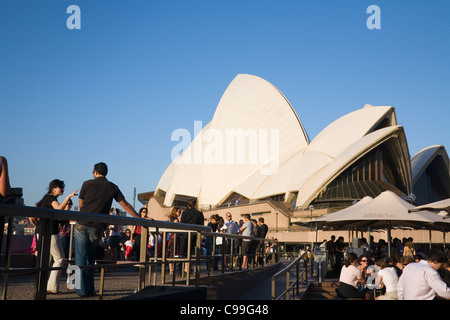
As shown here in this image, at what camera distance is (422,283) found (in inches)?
197

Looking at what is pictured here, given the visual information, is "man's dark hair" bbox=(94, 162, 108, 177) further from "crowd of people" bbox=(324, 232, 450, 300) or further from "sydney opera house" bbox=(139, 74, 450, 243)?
"sydney opera house" bbox=(139, 74, 450, 243)

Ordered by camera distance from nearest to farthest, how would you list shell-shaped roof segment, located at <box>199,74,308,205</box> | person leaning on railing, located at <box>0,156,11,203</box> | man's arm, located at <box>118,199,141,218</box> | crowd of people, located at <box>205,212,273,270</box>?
1. person leaning on railing, located at <box>0,156,11,203</box>
2. man's arm, located at <box>118,199,141,218</box>
3. crowd of people, located at <box>205,212,273,270</box>
4. shell-shaped roof segment, located at <box>199,74,308,205</box>

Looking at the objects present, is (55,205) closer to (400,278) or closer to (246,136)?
(400,278)

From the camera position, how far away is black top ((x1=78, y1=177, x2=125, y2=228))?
4602mm

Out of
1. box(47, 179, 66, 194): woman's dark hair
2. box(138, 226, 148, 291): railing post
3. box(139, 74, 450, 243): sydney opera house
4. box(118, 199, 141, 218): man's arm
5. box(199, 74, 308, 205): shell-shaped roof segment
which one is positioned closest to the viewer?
box(138, 226, 148, 291): railing post

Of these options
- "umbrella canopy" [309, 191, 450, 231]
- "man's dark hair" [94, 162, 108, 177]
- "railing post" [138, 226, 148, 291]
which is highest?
"man's dark hair" [94, 162, 108, 177]

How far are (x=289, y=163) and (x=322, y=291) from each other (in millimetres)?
32288

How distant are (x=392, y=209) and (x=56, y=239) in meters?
8.64

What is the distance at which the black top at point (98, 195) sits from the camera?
15.1ft

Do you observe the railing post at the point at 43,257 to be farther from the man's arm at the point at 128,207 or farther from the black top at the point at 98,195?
the black top at the point at 98,195

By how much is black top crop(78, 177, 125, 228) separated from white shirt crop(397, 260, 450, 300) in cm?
325

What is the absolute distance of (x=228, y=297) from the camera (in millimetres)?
6688

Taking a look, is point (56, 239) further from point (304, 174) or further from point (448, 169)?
point (448, 169)

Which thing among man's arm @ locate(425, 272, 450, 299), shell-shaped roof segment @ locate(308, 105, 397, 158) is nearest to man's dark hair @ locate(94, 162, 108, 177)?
man's arm @ locate(425, 272, 450, 299)
